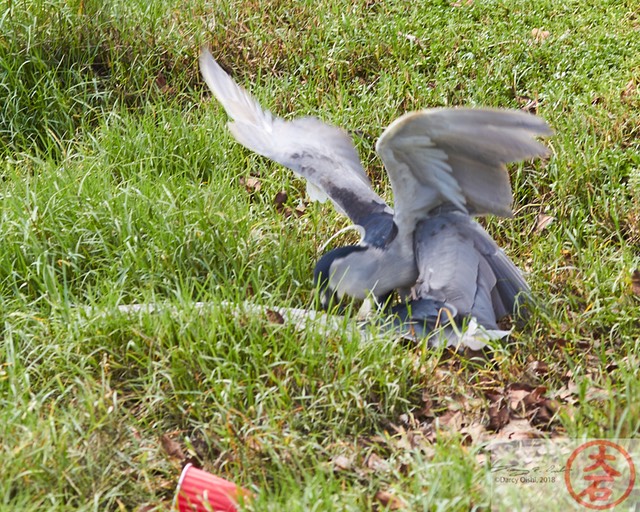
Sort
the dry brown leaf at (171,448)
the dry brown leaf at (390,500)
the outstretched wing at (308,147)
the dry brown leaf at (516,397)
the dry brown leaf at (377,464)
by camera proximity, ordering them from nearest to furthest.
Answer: the dry brown leaf at (390,500) < the dry brown leaf at (377,464) < the dry brown leaf at (171,448) < the dry brown leaf at (516,397) < the outstretched wing at (308,147)

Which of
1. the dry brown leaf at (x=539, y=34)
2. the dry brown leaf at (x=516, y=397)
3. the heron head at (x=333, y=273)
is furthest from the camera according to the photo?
the dry brown leaf at (x=539, y=34)

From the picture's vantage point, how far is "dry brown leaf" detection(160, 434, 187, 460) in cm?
306

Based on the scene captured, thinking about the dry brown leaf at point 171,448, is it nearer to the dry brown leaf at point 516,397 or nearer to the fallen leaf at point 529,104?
the dry brown leaf at point 516,397

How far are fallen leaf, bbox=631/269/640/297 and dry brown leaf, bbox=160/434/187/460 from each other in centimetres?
185

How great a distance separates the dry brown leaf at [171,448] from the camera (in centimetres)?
306

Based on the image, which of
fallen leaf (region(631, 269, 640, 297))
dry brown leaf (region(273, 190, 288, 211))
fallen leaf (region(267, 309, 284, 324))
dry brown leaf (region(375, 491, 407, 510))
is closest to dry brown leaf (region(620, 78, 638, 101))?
fallen leaf (region(631, 269, 640, 297))

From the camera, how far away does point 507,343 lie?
11.5 ft

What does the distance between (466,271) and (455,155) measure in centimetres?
43

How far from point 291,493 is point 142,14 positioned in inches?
130

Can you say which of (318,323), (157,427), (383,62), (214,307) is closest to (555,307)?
(318,323)

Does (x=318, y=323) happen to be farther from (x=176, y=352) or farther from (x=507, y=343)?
(x=507, y=343)

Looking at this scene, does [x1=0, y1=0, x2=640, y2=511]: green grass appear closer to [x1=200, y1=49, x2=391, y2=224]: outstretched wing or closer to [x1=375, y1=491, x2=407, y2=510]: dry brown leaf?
[x1=375, y1=491, x2=407, y2=510]: dry brown leaf

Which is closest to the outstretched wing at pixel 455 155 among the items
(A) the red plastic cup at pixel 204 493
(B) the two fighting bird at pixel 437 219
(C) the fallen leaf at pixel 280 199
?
(B) the two fighting bird at pixel 437 219

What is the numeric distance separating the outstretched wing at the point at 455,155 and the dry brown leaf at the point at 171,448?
1.21 m
